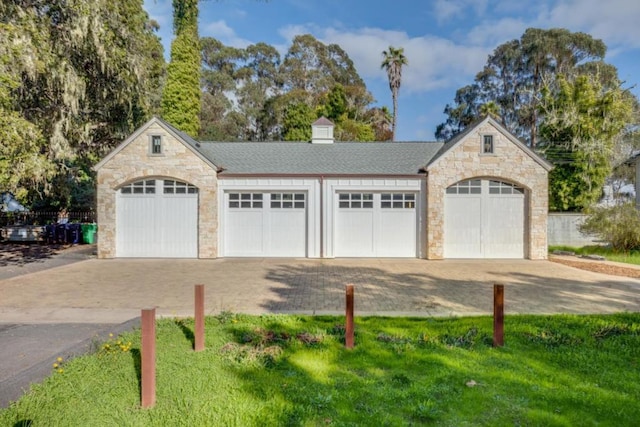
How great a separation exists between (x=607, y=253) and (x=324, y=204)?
12.0 metres

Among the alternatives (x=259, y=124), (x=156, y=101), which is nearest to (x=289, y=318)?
(x=156, y=101)

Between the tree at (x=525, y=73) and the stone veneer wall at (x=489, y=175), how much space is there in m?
20.2

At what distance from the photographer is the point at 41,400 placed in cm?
332

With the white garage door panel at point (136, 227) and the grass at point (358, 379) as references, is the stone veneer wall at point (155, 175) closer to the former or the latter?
the white garage door panel at point (136, 227)

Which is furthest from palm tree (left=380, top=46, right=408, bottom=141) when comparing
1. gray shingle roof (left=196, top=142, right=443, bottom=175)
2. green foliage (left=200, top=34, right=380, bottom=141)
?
gray shingle roof (left=196, top=142, right=443, bottom=175)

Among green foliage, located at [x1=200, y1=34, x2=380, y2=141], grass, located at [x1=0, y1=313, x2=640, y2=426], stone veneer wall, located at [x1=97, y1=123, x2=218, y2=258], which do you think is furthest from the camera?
green foliage, located at [x1=200, y1=34, x2=380, y2=141]

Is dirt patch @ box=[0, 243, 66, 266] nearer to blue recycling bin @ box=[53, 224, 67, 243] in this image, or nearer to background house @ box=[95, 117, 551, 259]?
blue recycling bin @ box=[53, 224, 67, 243]

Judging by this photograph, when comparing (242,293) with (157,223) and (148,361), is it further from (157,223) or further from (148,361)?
(157,223)

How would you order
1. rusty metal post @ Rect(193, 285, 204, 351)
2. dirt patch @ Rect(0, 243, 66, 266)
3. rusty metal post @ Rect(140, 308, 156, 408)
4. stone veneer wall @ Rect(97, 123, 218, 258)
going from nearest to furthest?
rusty metal post @ Rect(140, 308, 156, 408)
rusty metal post @ Rect(193, 285, 204, 351)
dirt patch @ Rect(0, 243, 66, 266)
stone veneer wall @ Rect(97, 123, 218, 258)

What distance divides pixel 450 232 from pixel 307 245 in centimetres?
565

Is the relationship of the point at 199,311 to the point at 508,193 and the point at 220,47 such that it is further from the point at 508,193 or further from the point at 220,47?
the point at 220,47

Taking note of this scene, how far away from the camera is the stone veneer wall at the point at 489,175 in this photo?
534 inches

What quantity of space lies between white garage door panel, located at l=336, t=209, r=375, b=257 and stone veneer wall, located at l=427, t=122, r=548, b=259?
226 centimetres

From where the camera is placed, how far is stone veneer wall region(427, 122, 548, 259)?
1356cm
